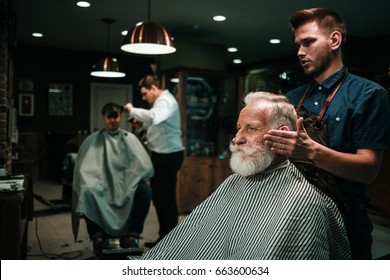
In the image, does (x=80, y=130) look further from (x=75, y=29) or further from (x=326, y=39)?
(x=326, y=39)

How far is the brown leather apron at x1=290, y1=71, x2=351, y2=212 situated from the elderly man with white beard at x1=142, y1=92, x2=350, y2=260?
0.12 ft

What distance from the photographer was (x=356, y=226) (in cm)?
143

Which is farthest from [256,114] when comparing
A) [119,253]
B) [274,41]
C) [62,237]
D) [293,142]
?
[274,41]

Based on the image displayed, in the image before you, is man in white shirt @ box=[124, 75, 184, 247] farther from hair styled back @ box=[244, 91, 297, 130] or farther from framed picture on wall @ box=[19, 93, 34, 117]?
framed picture on wall @ box=[19, 93, 34, 117]

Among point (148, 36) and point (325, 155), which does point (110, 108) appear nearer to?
point (148, 36)

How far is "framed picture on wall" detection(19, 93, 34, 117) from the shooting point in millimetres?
7434

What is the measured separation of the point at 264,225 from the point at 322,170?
0.90 feet

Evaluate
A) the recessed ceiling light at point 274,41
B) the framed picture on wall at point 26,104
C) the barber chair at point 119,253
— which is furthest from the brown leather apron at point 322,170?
the framed picture on wall at point 26,104

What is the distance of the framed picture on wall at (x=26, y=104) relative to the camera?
7.43 meters

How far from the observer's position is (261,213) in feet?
4.65

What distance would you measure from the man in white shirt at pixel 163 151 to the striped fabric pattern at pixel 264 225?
6.09ft

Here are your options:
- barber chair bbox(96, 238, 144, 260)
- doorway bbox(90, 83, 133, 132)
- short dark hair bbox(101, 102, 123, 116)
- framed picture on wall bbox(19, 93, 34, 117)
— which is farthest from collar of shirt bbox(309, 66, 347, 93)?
framed picture on wall bbox(19, 93, 34, 117)
